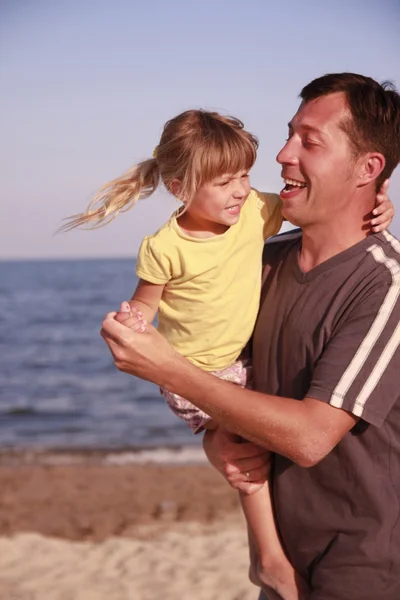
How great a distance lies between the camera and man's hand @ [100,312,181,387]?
274 cm

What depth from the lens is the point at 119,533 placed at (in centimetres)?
790

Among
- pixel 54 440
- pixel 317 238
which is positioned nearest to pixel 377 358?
pixel 317 238

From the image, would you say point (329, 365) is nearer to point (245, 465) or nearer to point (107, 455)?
point (245, 465)

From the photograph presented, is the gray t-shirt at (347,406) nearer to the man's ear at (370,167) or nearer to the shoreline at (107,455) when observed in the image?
the man's ear at (370,167)

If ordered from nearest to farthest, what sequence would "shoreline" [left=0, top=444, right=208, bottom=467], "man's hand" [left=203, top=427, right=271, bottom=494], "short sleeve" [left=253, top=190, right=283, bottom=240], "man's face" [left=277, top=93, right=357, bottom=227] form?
"man's face" [left=277, top=93, right=357, bottom=227] < "man's hand" [left=203, top=427, right=271, bottom=494] < "short sleeve" [left=253, top=190, right=283, bottom=240] < "shoreline" [left=0, top=444, right=208, bottom=467]

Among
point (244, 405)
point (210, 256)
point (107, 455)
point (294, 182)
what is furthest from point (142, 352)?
point (107, 455)

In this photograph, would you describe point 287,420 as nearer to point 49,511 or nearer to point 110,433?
point 49,511

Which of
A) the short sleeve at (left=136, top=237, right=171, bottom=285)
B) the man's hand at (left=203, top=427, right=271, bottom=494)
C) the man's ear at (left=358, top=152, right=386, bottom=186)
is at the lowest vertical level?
the man's hand at (left=203, top=427, right=271, bottom=494)

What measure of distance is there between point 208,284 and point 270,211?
398 millimetres

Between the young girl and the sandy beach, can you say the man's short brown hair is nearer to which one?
the young girl

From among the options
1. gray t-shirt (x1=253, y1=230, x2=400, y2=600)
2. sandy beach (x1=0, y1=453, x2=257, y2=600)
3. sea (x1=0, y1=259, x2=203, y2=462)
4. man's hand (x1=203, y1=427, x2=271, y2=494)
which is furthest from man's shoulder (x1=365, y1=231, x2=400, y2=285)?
sea (x1=0, y1=259, x2=203, y2=462)

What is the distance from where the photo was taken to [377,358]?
2.75 m

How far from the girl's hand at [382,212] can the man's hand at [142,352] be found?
84cm

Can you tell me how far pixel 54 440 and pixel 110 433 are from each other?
35.5 inches
